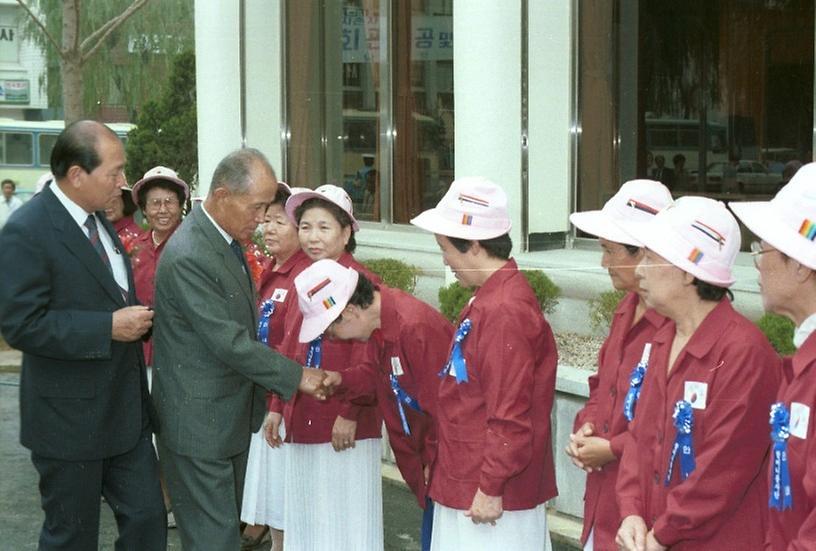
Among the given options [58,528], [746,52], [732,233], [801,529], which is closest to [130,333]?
[58,528]

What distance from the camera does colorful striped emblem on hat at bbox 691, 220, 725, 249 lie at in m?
→ 3.84

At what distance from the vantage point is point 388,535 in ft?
23.5

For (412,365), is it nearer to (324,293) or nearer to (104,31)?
(324,293)

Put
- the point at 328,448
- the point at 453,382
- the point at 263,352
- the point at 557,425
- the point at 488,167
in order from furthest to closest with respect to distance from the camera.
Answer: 1. the point at 488,167
2. the point at 557,425
3. the point at 328,448
4. the point at 263,352
5. the point at 453,382

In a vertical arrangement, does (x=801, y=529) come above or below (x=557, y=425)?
above

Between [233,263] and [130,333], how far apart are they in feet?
1.64

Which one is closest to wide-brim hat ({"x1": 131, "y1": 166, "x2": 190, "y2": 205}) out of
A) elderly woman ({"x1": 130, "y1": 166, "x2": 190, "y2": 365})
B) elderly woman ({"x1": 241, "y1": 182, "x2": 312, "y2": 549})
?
elderly woman ({"x1": 130, "y1": 166, "x2": 190, "y2": 365})

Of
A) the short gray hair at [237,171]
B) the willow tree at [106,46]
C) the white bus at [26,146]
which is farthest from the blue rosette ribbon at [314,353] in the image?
the white bus at [26,146]

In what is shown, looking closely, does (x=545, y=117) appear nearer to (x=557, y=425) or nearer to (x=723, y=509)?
(x=557, y=425)

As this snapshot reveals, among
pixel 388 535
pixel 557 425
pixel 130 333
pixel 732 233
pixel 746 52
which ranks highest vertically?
pixel 746 52

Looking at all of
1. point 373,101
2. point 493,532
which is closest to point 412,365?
point 493,532

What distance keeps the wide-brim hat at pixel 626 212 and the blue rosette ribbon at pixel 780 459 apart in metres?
1.25

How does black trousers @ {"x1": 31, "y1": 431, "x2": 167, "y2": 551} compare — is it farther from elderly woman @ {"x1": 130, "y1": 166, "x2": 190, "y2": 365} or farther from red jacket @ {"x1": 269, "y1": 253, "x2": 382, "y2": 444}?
elderly woman @ {"x1": 130, "y1": 166, "x2": 190, "y2": 365}

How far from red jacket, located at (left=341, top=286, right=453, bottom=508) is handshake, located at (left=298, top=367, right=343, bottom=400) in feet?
0.64
